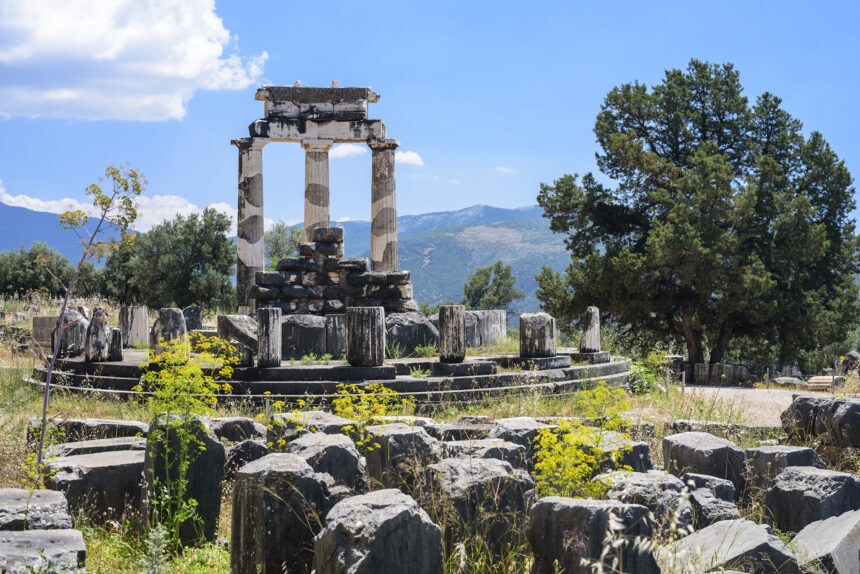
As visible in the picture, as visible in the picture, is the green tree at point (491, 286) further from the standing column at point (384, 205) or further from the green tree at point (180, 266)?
the standing column at point (384, 205)

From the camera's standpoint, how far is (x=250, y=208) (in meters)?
22.7

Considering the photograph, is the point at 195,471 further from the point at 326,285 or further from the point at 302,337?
the point at 326,285

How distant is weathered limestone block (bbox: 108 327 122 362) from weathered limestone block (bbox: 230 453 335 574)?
373 inches

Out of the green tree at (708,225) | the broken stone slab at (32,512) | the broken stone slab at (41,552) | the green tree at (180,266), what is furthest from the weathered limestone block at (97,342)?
the green tree at (180,266)

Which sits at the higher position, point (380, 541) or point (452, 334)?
point (452, 334)

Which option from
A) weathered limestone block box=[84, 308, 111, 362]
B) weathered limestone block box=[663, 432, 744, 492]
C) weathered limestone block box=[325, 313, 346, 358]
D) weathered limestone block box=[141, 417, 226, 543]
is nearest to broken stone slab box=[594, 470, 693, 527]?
weathered limestone block box=[663, 432, 744, 492]

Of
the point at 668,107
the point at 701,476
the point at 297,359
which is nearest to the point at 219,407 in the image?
the point at 297,359

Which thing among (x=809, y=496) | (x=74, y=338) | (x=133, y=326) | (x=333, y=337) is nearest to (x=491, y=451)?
(x=809, y=496)

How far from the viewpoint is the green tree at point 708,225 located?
2461cm

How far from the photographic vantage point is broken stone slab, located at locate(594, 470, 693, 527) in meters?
4.93

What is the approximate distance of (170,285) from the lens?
1485 inches

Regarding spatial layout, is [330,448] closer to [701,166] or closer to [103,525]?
[103,525]

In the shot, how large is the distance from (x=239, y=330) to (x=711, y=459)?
7.78 m

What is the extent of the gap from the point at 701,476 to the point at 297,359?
29.1 feet
